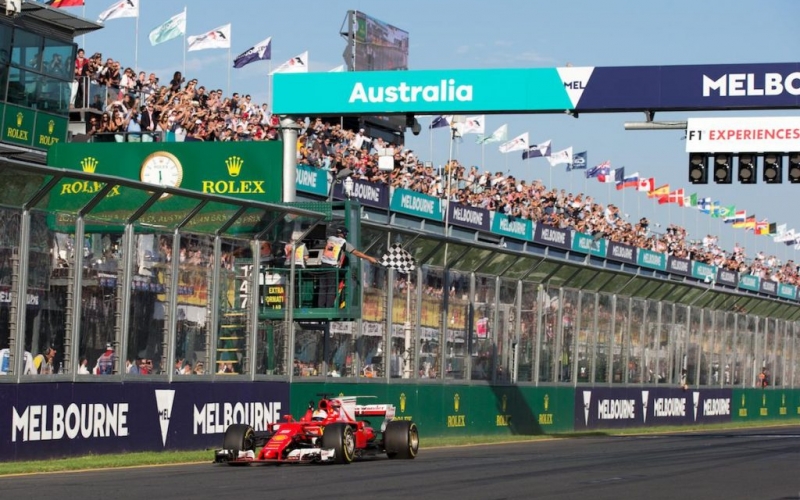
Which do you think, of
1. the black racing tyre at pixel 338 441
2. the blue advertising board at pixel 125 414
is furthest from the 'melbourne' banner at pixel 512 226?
the black racing tyre at pixel 338 441

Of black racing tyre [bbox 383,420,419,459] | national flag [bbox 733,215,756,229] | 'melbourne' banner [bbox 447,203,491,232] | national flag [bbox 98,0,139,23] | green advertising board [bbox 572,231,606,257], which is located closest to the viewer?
black racing tyre [bbox 383,420,419,459]

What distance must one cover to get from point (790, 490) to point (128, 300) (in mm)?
9540

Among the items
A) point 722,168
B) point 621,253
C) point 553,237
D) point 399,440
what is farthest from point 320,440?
point 621,253

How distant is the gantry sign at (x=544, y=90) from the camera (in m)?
26.8

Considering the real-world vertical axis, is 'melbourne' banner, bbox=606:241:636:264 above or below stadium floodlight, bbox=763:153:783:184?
above

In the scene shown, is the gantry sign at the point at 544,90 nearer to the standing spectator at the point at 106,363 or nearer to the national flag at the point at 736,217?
the standing spectator at the point at 106,363

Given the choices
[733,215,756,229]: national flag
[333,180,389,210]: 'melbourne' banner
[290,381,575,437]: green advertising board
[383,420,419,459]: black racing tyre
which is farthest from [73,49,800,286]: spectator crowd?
[733,215,756,229]: national flag

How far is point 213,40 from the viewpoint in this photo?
37.7 meters

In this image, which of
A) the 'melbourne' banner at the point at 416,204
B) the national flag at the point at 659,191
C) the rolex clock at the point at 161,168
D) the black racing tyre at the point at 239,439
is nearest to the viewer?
the black racing tyre at the point at 239,439

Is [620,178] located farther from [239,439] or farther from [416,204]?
[239,439]

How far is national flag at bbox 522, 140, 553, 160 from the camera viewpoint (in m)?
56.9

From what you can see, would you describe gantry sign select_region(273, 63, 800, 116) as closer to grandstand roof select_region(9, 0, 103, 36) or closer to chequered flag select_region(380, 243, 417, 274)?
chequered flag select_region(380, 243, 417, 274)

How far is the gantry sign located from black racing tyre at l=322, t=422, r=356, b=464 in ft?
37.3

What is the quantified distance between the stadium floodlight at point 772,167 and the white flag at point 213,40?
51.6ft
